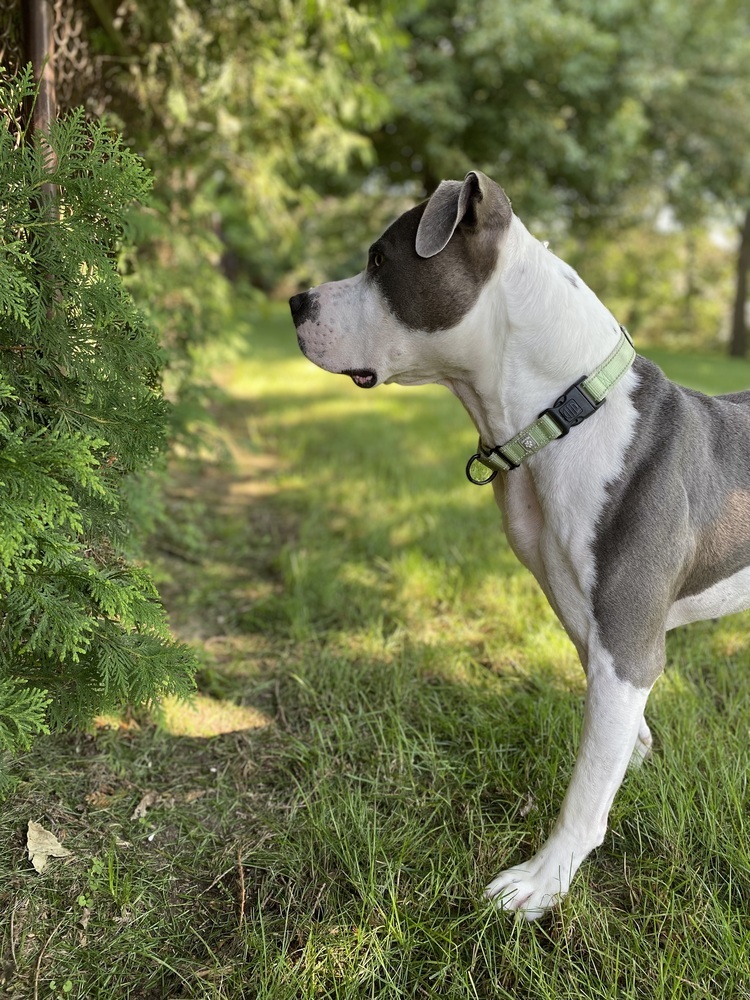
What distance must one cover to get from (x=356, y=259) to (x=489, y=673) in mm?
15899

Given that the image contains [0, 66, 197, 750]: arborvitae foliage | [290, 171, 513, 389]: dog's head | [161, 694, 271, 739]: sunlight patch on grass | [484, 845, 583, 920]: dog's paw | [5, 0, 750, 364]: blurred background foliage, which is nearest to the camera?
[0, 66, 197, 750]: arborvitae foliage

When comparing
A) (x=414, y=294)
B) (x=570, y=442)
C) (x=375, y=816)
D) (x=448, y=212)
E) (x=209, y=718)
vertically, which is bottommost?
(x=209, y=718)

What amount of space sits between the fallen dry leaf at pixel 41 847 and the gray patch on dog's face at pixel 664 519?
1575mm

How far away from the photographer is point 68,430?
194cm

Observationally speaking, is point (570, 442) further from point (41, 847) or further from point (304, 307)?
→ point (41, 847)

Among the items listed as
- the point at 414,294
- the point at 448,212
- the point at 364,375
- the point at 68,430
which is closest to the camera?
the point at 68,430

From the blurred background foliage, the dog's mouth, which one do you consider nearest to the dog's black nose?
the dog's mouth

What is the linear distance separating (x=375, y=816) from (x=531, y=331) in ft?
4.78

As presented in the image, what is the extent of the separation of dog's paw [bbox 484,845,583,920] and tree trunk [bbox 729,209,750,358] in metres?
19.4

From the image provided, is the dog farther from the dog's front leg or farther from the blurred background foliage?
the blurred background foliage

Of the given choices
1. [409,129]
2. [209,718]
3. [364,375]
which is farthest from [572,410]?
[409,129]

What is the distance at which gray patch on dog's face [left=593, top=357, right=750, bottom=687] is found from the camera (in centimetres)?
198

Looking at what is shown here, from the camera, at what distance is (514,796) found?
232cm

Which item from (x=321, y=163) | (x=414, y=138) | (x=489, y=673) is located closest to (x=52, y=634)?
(x=489, y=673)
